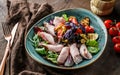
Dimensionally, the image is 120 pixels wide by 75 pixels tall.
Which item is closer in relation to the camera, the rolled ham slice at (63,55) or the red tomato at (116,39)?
the rolled ham slice at (63,55)

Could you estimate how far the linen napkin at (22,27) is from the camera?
0.77 meters

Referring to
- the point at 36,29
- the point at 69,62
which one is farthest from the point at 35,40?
the point at 69,62

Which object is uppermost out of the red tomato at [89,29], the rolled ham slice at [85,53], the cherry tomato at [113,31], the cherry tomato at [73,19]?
the cherry tomato at [73,19]

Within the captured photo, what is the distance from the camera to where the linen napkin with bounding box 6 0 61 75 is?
765 mm

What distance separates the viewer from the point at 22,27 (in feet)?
2.96

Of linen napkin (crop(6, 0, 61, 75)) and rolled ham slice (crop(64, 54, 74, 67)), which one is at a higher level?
linen napkin (crop(6, 0, 61, 75))

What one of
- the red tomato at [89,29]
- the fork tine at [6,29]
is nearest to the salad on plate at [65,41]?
the red tomato at [89,29]

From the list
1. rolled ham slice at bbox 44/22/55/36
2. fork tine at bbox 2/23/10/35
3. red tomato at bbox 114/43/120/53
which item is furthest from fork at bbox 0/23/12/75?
red tomato at bbox 114/43/120/53

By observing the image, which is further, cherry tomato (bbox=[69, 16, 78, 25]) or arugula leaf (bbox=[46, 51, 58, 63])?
cherry tomato (bbox=[69, 16, 78, 25])

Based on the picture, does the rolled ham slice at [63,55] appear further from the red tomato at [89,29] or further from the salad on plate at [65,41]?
the red tomato at [89,29]

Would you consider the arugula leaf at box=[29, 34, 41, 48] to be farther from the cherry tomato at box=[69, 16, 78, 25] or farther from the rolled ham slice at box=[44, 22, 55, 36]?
the cherry tomato at box=[69, 16, 78, 25]

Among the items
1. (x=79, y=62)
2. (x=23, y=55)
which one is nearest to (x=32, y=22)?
(x=23, y=55)

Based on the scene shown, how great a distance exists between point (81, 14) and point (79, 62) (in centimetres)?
26

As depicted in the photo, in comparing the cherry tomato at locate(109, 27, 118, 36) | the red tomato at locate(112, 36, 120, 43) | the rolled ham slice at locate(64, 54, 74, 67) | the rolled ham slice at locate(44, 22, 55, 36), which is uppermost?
the rolled ham slice at locate(44, 22, 55, 36)
